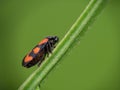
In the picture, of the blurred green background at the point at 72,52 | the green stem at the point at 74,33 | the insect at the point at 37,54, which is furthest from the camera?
the blurred green background at the point at 72,52

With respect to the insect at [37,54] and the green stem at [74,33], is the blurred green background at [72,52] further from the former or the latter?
the green stem at [74,33]

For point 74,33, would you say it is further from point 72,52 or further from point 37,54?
point 72,52

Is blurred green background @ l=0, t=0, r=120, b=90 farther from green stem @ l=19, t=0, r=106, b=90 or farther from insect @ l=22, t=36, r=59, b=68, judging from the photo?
green stem @ l=19, t=0, r=106, b=90

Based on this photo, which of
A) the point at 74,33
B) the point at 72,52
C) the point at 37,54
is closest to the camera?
the point at 74,33

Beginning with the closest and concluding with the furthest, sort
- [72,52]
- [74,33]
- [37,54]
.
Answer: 1. [74,33]
2. [37,54]
3. [72,52]

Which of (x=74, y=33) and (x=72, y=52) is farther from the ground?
(x=74, y=33)

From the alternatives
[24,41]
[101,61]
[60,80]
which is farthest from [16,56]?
[101,61]

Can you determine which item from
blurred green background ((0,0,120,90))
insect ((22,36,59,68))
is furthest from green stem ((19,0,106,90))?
blurred green background ((0,0,120,90))

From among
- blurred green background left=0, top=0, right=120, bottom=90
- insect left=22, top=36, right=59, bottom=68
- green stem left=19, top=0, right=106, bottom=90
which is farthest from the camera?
blurred green background left=0, top=0, right=120, bottom=90

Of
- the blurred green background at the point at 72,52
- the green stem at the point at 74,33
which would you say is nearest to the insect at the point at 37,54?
the green stem at the point at 74,33

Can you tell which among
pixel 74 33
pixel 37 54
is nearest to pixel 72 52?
pixel 37 54
